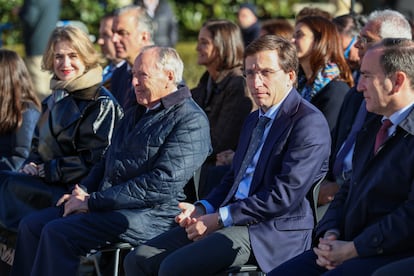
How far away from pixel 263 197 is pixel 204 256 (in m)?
0.45

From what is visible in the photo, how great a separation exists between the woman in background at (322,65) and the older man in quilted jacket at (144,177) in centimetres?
114

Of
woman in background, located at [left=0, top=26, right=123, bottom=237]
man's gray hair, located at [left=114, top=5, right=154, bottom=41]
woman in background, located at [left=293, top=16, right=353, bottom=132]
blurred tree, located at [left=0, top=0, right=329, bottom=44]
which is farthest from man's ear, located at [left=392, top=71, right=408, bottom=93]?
blurred tree, located at [left=0, top=0, right=329, bottom=44]

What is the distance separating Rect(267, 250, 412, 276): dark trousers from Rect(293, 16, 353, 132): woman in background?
181cm

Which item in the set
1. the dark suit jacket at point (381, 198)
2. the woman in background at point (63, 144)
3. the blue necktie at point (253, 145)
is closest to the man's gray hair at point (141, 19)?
the woman in background at point (63, 144)

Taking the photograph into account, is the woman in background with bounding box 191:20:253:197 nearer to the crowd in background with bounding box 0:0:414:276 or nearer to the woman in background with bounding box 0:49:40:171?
the crowd in background with bounding box 0:0:414:276

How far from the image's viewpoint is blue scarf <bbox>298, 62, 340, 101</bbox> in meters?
6.18

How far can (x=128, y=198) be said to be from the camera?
17.3 feet

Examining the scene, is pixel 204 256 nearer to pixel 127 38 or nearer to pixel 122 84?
pixel 122 84

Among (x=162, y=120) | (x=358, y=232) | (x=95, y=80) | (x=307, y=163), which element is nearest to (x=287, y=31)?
(x=95, y=80)

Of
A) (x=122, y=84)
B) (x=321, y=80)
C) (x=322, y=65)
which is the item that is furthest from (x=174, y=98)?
(x=122, y=84)

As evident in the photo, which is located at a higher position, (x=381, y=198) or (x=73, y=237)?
(x=381, y=198)

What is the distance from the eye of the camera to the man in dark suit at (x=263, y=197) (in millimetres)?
4652

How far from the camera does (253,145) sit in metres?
4.95

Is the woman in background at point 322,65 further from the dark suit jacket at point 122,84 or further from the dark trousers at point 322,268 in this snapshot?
the dark trousers at point 322,268
